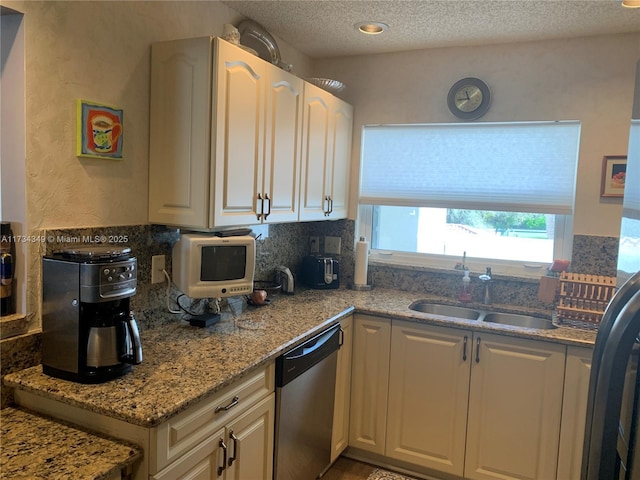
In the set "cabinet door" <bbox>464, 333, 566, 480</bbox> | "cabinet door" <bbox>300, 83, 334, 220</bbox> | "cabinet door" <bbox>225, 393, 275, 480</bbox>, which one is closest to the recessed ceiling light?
"cabinet door" <bbox>300, 83, 334, 220</bbox>

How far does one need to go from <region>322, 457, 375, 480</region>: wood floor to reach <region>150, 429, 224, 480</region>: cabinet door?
1156 mm

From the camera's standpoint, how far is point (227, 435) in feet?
5.59

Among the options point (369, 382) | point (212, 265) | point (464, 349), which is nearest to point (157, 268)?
point (212, 265)

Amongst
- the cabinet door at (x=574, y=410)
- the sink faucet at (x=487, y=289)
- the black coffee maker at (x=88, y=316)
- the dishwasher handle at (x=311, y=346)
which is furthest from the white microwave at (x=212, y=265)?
the cabinet door at (x=574, y=410)

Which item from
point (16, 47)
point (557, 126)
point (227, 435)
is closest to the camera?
point (16, 47)

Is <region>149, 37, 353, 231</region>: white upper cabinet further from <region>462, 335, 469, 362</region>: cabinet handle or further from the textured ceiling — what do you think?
<region>462, 335, 469, 362</region>: cabinet handle

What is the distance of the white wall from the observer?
2.67 meters

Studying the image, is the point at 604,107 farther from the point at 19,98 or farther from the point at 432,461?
the point at 19,98

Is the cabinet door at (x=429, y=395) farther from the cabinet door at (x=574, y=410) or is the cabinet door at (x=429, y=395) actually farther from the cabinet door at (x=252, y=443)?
the cabinet door at (x=252, y=443)

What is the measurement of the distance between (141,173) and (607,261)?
2.48m

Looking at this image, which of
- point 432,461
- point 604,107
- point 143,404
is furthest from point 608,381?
point 604,107

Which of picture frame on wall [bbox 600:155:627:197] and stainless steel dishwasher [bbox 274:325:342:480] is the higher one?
picture frame on wall [bbox 600:155:627:197]

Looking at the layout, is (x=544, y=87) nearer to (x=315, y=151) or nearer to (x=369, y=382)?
(x=315, y=151)

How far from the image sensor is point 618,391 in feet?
2.76
